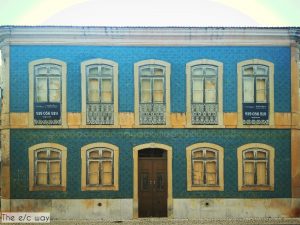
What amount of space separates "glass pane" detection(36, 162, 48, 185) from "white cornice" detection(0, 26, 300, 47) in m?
4.84

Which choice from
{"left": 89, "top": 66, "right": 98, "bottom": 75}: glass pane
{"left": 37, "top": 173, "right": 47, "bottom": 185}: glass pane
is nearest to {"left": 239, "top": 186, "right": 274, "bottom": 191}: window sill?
{"left": 89, "top": 66, "right": 98, "bottom": 75}: glass pane

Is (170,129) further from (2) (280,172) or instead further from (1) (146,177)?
(2) (280,172)

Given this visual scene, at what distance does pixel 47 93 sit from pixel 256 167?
8824 millimetres

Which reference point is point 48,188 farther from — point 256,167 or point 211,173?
point 256,167

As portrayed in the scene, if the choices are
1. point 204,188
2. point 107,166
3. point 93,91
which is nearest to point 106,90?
point 93,91

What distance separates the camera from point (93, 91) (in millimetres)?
15938

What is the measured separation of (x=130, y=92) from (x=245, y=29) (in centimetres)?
519

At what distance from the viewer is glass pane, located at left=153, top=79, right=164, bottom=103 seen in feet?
52.4

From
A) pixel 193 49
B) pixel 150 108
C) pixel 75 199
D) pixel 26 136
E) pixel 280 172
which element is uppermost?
pixel 193 49

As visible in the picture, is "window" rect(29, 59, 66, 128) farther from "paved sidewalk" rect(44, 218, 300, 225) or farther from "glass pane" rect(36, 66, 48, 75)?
"paved sidewalk" rect(44, 218, 300, 225)

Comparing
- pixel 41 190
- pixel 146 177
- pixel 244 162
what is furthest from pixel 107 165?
pixel 244 162

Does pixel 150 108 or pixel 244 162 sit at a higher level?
pixel 150 108

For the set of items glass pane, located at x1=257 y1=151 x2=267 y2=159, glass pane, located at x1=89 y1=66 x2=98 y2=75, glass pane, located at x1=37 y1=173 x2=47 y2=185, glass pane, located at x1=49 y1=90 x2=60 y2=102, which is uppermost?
glass pane, located at x1=89 y1=66 x2=98 y2=75

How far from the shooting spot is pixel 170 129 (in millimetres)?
15852
